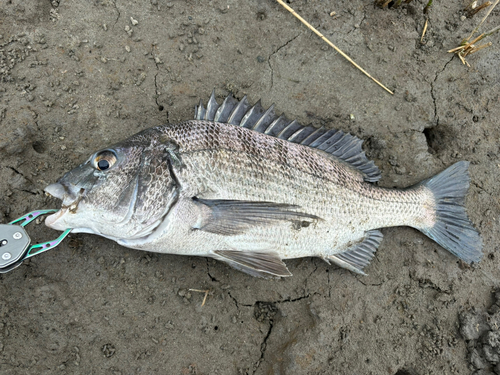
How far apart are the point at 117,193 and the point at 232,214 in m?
0.83

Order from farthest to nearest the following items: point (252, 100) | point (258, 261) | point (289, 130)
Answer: point (252, 100), point (289, 130), point (258, 261)

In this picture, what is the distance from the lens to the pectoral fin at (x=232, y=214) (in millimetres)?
2369

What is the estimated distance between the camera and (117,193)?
2.21 m

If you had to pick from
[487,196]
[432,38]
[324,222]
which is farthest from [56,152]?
[487,196]

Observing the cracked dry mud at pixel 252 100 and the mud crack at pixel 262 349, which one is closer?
the cracked dry mud at pixel 252 100

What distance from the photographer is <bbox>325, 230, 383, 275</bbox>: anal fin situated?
291 cm

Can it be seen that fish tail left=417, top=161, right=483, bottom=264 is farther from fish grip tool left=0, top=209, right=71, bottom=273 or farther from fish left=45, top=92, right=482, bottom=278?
fish grip tool left=0, top=209, right=71, bottom=273

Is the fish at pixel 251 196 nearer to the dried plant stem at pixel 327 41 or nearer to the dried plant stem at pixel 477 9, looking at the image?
the dried plant stem at pixel 327 41

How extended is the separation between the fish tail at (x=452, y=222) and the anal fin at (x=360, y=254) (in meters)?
0.50

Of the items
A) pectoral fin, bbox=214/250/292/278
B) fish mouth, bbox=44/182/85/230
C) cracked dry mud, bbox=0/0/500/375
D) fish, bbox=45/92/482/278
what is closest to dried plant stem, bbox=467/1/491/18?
cracked dry mud, bbox=0/0/500/375

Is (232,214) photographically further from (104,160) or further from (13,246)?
(13,246)

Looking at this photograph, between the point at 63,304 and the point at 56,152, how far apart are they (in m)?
1.33

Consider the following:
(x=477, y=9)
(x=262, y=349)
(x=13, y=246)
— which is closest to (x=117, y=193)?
(x=13, y=246)

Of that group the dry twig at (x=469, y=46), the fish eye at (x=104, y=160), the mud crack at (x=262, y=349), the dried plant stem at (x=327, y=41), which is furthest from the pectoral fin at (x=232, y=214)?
the dry twig at (x=469, y=46)
